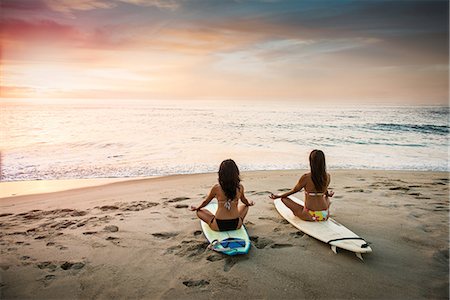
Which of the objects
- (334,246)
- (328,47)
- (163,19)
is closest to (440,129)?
(328,47)

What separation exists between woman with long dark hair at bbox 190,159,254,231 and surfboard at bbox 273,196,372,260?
989 mm

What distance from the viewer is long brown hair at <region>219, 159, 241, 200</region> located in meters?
4.46

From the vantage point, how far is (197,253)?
417 centimetres

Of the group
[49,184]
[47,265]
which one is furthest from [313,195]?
[49,184]

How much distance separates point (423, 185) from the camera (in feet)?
25.7

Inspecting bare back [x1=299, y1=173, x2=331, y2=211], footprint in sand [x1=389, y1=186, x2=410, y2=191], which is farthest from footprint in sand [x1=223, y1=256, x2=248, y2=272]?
footprint in sand [x1=389, y1=186, x2=410, y2=191]

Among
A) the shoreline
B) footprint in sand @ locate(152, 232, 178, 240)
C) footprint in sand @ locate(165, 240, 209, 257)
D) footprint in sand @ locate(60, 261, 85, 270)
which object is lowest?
footprint in sand @ locate(165, 240, 209, 257)

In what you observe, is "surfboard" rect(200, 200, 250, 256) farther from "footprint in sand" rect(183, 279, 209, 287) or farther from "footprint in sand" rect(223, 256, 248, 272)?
"footprint in sand" rect(183, 279, 209, 287)

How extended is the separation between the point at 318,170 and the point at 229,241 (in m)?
1.83

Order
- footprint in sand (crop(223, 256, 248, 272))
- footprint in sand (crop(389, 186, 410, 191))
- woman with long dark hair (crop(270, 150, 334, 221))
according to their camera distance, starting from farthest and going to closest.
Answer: footprint in sand (crop(389, 186, 410, 191)), woman with long dark hair (crop(270, 150, 334, 221)), footprint in sand (crop(223, 256, 248, 272))

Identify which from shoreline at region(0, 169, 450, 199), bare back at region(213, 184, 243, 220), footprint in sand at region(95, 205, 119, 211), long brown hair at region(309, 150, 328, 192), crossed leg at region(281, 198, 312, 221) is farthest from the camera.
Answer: shoreline at region(0, 169, 450, 199)

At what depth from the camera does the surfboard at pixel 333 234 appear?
4020 mm

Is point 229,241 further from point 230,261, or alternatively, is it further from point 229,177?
point 229,177

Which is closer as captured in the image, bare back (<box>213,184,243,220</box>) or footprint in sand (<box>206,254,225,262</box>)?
footprint in sand (<box>206,254,225,262</box>)
